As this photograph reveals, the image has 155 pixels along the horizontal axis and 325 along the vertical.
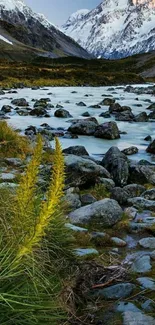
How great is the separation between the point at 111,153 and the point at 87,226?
7777mm

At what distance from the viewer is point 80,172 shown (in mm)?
12242

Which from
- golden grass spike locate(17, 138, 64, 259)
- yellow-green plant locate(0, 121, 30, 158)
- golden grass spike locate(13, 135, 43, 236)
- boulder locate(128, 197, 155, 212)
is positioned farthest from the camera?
yellow-green plant locate(0, 121, 30, 158)

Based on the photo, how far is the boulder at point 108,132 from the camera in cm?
2553

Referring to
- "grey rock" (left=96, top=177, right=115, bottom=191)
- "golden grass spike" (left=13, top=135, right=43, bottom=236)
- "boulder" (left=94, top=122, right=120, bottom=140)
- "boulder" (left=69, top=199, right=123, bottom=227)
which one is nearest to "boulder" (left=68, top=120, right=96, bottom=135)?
"boulder" (left=94, top=122, right=120, bottom=140)

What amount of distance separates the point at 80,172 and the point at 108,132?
13.5 meters

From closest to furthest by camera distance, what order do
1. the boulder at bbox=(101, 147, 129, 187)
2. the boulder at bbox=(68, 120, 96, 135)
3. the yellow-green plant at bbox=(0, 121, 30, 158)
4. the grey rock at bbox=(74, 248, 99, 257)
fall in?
the grey rock at bbox=(74, 248, 99, 257) → the boulder at bbox=(101, 147, 129, 187) → the yellow-green plant at bbox=(0, 121, 30, 158) → the boulder at bbox=(68, 120, 96, 135)

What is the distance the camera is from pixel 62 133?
26.0 metres

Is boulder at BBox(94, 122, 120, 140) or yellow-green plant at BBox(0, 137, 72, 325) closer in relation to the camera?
yellow-green plant at BBox(0, 137, 72, 325)

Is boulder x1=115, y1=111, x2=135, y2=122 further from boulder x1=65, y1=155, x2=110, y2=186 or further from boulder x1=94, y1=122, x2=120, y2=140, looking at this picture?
boulder x1=65, y1=155, x2=110, y2=186

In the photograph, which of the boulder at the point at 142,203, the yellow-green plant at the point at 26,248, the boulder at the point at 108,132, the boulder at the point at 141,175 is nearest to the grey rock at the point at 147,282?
the yellow-green plant at the point at 26,248

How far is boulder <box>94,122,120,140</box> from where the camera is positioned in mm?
25531

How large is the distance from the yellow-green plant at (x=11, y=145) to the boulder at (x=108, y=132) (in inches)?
384

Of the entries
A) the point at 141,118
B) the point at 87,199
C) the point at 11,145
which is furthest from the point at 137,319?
the point at 141,118

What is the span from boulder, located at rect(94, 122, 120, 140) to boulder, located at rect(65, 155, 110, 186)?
491 inches
